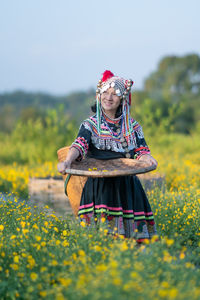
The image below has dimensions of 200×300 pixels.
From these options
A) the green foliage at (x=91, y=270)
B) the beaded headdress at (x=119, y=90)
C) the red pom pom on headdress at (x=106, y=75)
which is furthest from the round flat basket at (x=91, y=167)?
the red pom pom on headdress at (x=106, y=75)

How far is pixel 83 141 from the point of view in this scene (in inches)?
134

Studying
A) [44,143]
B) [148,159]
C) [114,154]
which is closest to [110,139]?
[114,154]

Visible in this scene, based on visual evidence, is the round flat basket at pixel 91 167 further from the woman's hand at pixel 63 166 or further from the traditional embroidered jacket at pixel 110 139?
the woman's hand at pixel 63 166

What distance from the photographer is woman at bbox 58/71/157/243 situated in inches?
133

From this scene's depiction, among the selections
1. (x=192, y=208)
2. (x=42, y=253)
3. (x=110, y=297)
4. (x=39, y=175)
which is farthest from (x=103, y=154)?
(x=39, y=175)

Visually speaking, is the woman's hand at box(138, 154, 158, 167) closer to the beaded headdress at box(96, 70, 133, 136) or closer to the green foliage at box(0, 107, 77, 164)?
the beaded headdress at box(96, 70, 133, 136)

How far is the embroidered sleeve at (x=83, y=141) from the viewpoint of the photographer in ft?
11.0

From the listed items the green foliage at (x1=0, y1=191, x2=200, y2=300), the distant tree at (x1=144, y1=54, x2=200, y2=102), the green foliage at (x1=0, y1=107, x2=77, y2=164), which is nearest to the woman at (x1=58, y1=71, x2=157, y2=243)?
the green foliage at (x1=0, y1=191, x2=200, y2=300)

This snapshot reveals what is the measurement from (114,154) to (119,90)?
556 mm

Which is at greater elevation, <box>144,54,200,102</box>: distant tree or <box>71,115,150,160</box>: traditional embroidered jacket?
<box>144,54,200,102</box>: distant tree

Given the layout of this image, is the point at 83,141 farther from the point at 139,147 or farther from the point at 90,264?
the point at 90,264

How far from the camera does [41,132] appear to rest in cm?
1090

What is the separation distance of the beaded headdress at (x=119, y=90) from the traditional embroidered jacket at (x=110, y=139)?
0.04 metres

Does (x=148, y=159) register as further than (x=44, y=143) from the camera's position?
No
